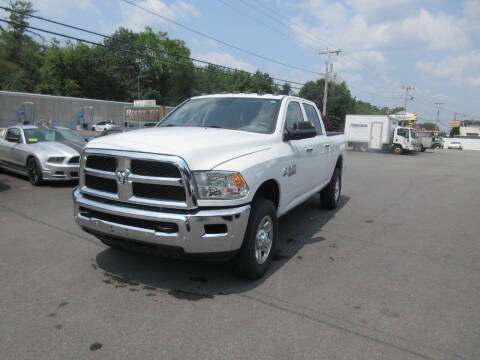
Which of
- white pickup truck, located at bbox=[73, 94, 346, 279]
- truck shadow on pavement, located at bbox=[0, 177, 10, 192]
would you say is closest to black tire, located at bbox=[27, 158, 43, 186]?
truck shadow on pavement, located at bbox=[0, 177, 10, 192]

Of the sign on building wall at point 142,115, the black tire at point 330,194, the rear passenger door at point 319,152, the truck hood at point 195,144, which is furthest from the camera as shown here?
the sign on building wall at point 142,115

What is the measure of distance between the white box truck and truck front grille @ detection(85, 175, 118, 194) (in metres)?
28.5

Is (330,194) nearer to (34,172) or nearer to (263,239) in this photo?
(263,239)

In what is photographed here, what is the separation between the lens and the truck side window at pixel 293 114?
4716 mm

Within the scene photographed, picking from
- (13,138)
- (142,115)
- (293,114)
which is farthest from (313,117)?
(142,115)

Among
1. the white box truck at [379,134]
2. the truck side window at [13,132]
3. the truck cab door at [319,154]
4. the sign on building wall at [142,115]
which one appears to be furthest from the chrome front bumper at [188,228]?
the sign on building wall at [142,115]

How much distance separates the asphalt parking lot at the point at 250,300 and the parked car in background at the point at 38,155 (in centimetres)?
297

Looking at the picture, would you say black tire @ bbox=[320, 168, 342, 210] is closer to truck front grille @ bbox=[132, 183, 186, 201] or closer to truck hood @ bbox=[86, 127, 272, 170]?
truck hood @ bbox=[86, 127, 272, 170]

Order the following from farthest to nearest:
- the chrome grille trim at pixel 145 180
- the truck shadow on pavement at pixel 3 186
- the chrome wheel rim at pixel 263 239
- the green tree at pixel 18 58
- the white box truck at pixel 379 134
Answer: the green tree at pixel 18 58
the white box truck at pixel 379 134
the truck shadow on pavement at pixel 3 186
the chrome wheel rim at pixel 263 239
the chrome grille trim at pixel 145 180

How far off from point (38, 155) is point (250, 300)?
7369 mm

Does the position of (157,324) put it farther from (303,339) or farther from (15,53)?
(15,53)

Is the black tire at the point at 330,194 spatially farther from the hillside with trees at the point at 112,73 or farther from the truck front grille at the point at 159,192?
the hillside with trees at the point at 112,73

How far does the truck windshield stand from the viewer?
14.4 ft

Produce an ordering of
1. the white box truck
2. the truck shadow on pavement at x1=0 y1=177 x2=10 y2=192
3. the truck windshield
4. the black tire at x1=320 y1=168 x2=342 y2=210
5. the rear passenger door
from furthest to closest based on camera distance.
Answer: the white box truck, the truck shadow on pavement at x1=0 y1=177 x2=10 y2=192, the black tire at x1=320 y1=168 x2=342 y2=210, the rear passenger door, the truck windshield
